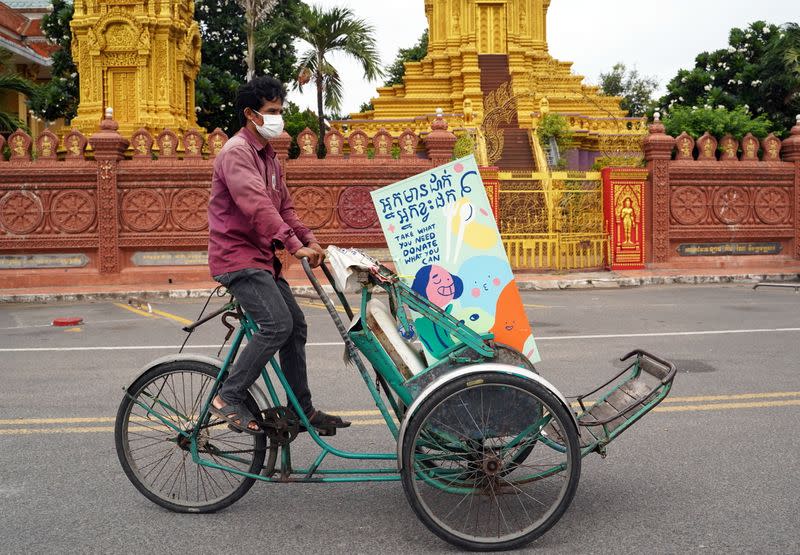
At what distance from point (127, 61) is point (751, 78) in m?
23.9

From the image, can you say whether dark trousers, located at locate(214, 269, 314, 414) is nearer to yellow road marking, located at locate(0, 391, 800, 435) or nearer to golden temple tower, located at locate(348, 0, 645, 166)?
yellow road marking, located at locate(0, 391, 800, 435)

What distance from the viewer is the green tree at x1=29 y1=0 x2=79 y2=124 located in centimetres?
3098

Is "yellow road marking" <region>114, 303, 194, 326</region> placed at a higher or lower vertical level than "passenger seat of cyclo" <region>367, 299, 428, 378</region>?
lower

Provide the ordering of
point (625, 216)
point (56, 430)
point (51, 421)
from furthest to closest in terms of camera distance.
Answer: point (625, 216) → point (51, 421) → point (56, 430)

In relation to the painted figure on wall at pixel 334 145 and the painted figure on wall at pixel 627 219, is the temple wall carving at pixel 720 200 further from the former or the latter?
the painted figure on wall at pixel 334 145

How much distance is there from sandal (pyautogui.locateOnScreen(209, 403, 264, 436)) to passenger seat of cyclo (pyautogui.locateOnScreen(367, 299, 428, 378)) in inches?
28.1

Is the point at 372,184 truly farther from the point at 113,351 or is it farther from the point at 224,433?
the point at 224,433

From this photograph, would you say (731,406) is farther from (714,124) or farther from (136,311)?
(714,124)

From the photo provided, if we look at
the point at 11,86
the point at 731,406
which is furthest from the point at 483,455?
the point at 11,86

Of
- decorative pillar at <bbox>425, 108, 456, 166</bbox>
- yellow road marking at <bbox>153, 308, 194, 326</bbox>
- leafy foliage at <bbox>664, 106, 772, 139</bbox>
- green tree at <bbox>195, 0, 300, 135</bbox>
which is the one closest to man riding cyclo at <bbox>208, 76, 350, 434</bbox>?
yellow road marking at <bbox>153, 308, 194, 326</bbox>

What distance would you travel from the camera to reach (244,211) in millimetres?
3719

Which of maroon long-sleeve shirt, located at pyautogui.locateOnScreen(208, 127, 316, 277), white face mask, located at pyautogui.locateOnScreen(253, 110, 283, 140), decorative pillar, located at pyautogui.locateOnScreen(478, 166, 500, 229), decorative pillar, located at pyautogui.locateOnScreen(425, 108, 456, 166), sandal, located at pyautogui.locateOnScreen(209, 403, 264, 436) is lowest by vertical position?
sandal, located at pyautogui.locateOnScreen(209, 403, 264, 436)

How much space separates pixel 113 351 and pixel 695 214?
43.3 feet

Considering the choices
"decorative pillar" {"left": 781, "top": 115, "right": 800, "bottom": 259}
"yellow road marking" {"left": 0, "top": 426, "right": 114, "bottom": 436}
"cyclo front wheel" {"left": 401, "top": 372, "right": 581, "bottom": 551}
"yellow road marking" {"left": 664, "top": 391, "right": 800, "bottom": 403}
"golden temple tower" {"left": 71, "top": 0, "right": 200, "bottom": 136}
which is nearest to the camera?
"cyclo front wheel" {"left": 401, "top": 372, "right": 581, "bottom": 551}
